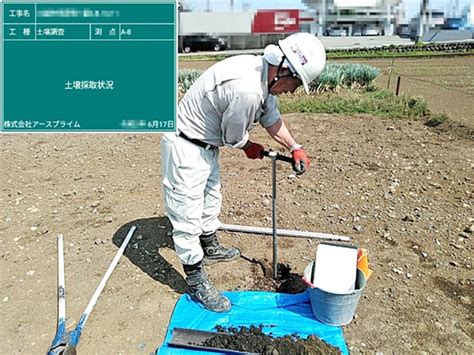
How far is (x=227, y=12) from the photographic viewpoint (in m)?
11.1

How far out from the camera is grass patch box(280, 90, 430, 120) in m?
7.77

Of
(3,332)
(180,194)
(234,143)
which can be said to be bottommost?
(3,332)

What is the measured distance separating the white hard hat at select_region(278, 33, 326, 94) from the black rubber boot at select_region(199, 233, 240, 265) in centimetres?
156

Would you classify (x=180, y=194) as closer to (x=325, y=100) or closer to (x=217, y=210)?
(x=217, y=210)

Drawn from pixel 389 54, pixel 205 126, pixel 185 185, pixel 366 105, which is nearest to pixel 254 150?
pixel 205 126

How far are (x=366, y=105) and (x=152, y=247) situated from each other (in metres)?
5.83

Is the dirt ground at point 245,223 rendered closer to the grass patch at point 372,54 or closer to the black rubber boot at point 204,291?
the black rubber boot at point 204,291

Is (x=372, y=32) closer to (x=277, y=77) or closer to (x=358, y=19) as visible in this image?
(x=358, y=19)

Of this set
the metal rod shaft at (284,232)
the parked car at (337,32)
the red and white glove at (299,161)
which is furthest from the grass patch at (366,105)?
the parked car at (337,32)

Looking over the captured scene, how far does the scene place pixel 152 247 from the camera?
3678mm

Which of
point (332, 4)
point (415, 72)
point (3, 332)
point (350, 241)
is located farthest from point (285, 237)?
point (332, 4)

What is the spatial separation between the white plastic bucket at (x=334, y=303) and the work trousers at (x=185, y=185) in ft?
2.47

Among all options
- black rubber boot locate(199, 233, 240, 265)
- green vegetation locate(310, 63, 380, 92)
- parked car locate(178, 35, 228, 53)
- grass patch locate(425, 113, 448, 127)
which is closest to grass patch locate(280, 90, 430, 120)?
grass patch locate(425, 113, 448, 127)

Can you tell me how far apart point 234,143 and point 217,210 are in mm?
776
